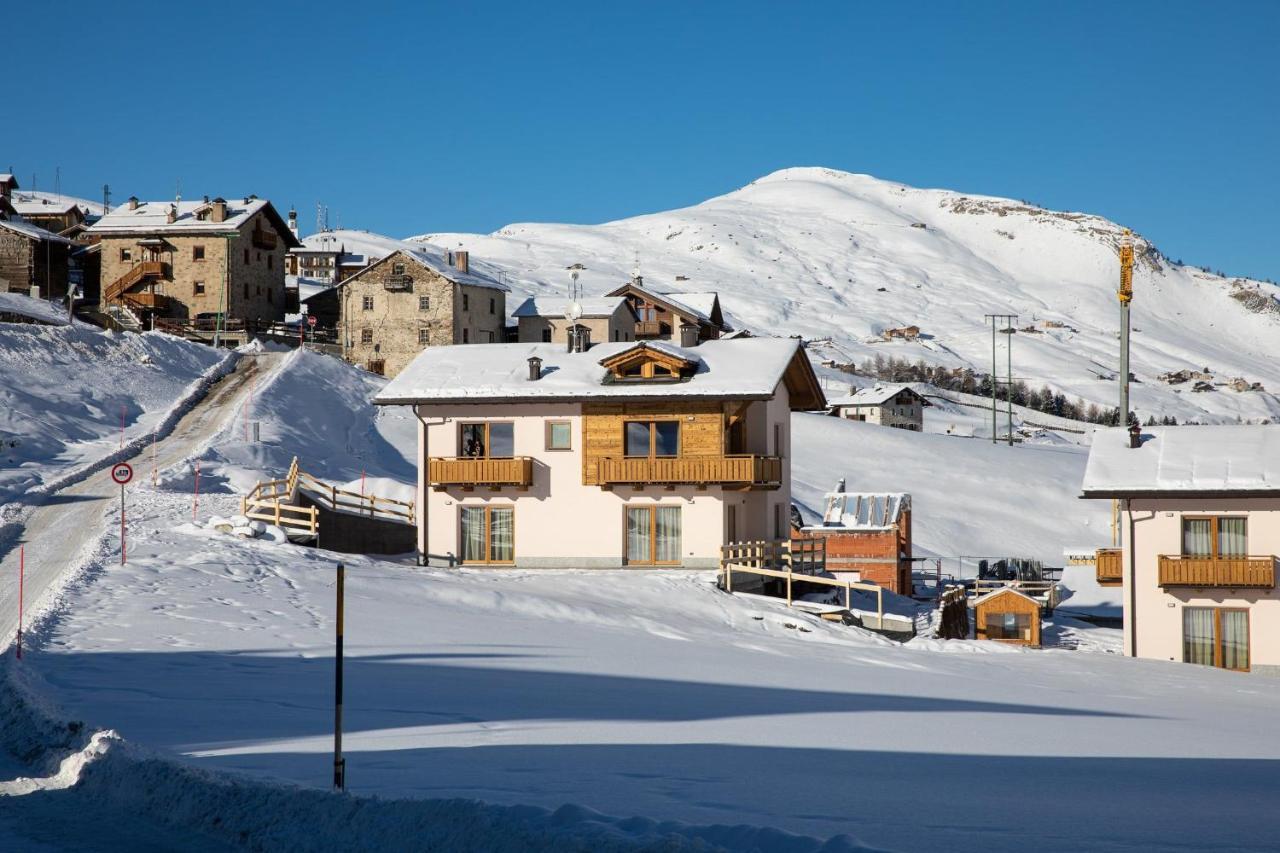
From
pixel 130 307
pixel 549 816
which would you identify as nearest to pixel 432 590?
pixel 549 816

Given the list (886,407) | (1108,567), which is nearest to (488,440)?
(1108,567)

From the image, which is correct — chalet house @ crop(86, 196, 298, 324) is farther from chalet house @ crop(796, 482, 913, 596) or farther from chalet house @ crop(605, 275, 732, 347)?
chalet house @ crop(796, 482, 913, 596)

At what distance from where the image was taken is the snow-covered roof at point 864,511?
53.9 metres

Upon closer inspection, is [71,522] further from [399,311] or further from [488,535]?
[399,311]

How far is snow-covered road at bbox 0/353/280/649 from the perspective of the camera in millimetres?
26750

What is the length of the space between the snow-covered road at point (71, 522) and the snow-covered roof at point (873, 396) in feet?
206

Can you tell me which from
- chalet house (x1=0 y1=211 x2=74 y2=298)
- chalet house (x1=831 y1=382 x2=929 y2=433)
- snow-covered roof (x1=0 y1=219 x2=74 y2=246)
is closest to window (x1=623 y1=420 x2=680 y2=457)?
chalet house (x1=0 y1=211 x2=74 y2=298)

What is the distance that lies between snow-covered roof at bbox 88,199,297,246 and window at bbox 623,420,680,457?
57.3m

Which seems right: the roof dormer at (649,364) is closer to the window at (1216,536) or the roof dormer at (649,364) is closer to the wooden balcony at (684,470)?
the wooden balcony at (684,470)

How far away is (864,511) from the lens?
54.9 meters

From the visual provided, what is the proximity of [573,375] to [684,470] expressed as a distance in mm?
4770

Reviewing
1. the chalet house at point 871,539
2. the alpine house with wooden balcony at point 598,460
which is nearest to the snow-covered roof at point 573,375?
the alpine house with wooden balcony at point 598,460

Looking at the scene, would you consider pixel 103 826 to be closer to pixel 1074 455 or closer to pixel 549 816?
pixel 549 816

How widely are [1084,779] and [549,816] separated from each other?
576cm
